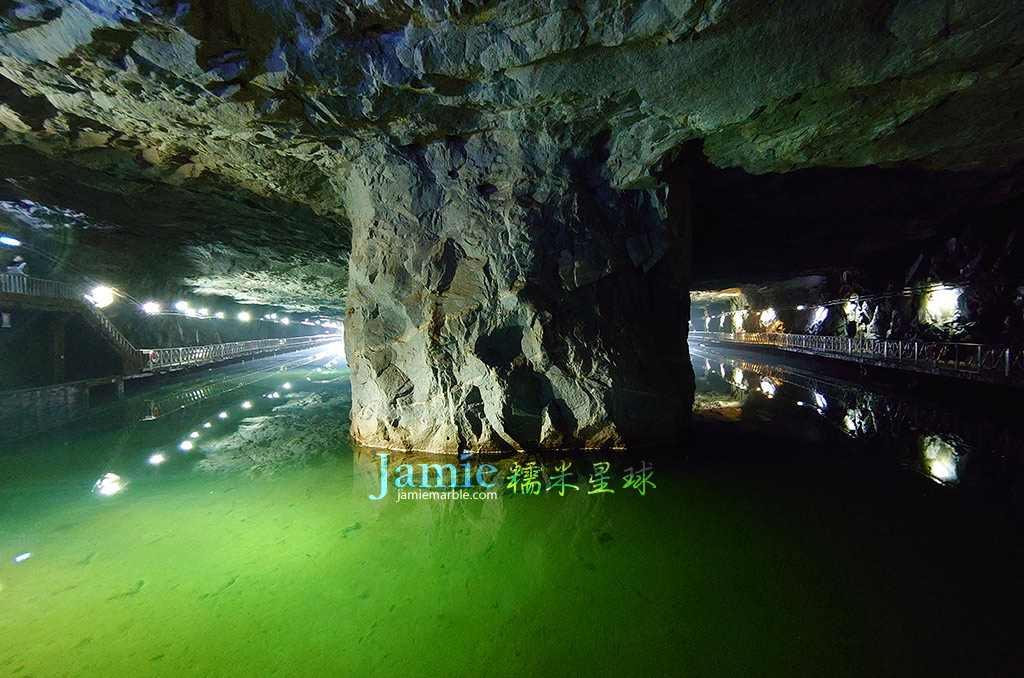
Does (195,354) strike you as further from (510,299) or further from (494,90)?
(494,90)

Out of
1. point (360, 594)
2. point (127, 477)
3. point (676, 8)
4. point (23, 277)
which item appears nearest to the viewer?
point (360, 594)

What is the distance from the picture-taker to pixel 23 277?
38.8 ft

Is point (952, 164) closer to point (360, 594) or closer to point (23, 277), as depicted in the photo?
point (360, 594)

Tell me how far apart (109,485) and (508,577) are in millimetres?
5915

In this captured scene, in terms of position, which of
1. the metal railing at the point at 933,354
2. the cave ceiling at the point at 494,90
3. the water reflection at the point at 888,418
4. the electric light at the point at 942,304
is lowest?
the water reflection at the point at 888,418

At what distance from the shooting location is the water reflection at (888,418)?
605 cm

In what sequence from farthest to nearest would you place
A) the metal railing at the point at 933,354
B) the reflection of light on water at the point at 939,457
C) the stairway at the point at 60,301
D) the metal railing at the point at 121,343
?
the metal railing at the point at 121,343 < the stairway at the point at 60,301 < the metal railing at the point at 933,354 < the reflection of light on water at the point at 939,457

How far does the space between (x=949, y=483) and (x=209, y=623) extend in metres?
8.12

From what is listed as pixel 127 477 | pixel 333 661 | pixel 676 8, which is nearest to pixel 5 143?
pixel 127 477

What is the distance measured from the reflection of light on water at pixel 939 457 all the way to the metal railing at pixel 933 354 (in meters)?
3.52

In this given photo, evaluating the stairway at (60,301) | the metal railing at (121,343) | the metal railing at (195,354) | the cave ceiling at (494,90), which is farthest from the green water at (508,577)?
the metal railing at (195,354)

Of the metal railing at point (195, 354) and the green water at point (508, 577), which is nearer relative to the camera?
the green water at point (508, 577)

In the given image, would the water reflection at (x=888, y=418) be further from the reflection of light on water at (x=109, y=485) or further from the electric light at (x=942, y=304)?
the reflection of light on water at (x=109, y=485)

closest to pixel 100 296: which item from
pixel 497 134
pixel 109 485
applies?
pixel 109 485
